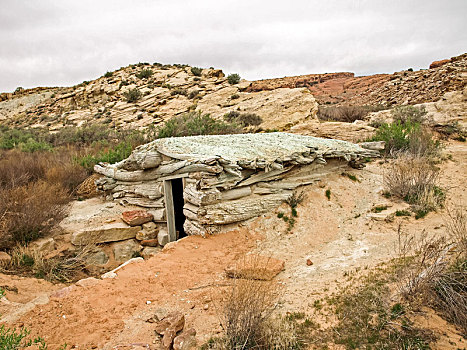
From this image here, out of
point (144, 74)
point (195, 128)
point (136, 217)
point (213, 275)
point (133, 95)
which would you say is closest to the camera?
point (213, 275)

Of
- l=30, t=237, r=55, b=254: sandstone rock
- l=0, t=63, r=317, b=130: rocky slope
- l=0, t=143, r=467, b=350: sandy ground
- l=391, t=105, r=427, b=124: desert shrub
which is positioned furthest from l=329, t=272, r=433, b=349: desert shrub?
l=391, t=105, r=427, b=124: desert shrub

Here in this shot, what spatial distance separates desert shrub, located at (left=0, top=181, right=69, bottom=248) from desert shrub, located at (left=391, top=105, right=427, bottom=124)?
1350 cm

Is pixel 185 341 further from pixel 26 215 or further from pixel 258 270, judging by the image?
pixel 26 215

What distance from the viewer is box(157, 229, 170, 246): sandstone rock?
6.38m

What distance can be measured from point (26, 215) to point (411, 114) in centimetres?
1468

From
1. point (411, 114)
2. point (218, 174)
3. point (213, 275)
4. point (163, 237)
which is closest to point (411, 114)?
point (411, 114)

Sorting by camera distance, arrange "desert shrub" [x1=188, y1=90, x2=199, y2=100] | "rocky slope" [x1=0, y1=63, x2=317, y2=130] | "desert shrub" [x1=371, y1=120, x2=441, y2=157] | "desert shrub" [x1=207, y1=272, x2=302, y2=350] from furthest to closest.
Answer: "desert shrub" [x1=188, y1=90, x2=199, y2=100], "rocky slope" [x1=0, y1=63, x2=317, y2=130], "desert shrub" [x1=371, y1=120, x2=441, y2=157], "desert shrub" [x1=207, y1=272, x2=302, y2=350]

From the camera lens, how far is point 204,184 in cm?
539

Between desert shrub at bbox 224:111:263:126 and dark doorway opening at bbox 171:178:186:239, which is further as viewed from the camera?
desert shrub at bbox 224:111:263:126

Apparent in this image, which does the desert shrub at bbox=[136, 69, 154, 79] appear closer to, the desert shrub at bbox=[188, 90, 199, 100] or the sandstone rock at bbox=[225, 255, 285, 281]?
the desert shrub at bbox=[188, 90, 199, 100]

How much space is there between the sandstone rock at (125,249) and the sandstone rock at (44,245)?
117cm

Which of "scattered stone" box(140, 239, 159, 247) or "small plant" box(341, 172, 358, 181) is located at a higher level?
"small plant" box(341, 172, 358, 181)

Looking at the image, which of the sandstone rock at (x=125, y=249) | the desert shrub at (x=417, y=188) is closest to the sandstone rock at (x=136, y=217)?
the sandstone rock at (x=125, y=249)

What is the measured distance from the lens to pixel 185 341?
108 inches
